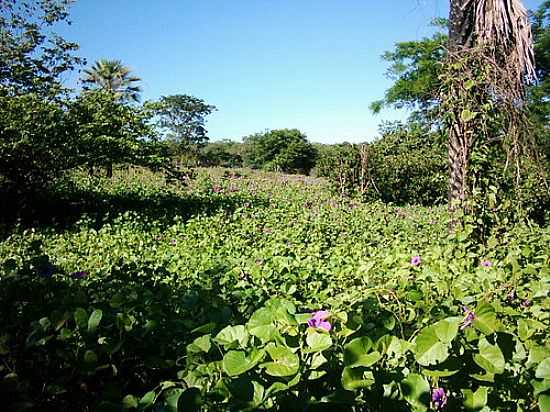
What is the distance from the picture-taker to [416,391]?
2.52 ft

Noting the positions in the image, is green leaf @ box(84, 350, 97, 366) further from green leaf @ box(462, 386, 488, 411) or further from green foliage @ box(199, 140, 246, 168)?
green foliage @ box(199, 140, 246, 168)

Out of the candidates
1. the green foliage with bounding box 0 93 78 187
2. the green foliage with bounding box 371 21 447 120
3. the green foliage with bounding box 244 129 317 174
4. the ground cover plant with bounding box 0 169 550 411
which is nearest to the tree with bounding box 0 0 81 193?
the green foliage with bounding box 0 93 78 187

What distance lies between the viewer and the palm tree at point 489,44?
4469 mm

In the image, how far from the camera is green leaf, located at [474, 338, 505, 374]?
0.81 m

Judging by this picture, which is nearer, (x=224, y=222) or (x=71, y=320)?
(x=71, y=320)

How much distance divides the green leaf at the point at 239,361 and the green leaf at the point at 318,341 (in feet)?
0.34

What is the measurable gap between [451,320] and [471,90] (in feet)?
13.6

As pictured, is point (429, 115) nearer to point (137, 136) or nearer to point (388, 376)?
point (388, 376)

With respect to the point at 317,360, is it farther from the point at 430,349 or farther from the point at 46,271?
the point at 46,271

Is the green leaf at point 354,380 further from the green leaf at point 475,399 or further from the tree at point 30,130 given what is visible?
the tree at point 30,130

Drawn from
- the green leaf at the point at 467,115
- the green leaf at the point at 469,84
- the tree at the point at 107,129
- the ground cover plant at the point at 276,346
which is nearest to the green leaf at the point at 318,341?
the ground cover plant at the point at 276,346

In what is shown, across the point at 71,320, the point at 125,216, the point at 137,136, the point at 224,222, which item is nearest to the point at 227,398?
the point at 71,320

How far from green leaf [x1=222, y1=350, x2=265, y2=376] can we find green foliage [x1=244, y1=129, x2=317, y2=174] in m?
34.0

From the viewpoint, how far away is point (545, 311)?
5.41ft
